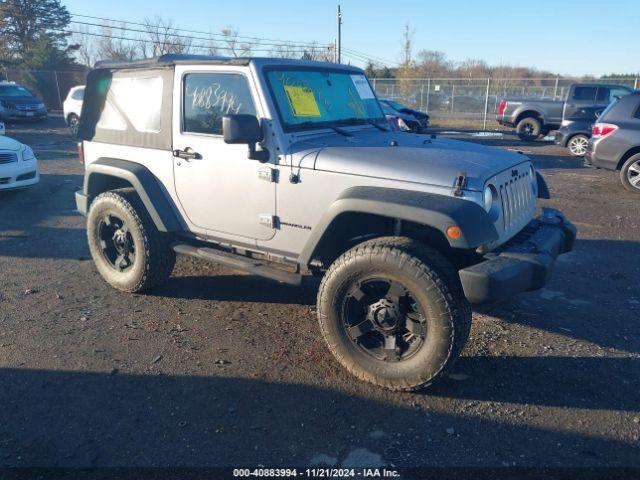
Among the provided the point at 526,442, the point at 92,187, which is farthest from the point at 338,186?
the point at 92,187

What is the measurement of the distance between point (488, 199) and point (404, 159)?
1.98 ft

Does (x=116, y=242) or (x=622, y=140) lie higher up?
(x=622, y=140)

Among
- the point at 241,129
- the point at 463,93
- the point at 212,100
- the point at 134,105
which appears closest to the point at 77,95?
the point at 134,105

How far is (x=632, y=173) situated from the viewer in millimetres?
9281

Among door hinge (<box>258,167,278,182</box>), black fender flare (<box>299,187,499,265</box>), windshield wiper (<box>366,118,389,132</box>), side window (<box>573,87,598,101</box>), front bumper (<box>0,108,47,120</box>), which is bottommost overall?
front bumper (<box>0,108,47,120</box>)

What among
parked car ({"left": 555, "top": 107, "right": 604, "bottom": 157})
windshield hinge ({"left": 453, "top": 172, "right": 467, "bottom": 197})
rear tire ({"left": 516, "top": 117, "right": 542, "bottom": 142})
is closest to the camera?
windshield hinge ({"left": 453, "top": 172, "right": 467, "bottom": 197})

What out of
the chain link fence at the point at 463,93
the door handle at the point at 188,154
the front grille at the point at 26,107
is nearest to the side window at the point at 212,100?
the door handle at the point at 188,154

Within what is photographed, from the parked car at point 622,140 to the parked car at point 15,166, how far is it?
9.82m

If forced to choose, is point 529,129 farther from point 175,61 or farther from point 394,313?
point 394,313

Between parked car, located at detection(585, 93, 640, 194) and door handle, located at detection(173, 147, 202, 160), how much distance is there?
8081 mm

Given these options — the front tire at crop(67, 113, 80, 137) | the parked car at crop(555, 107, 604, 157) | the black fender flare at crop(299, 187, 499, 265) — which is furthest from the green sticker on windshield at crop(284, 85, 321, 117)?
the front tire at crop(67, 113, 80, 137)

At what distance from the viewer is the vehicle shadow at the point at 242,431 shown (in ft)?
9.16

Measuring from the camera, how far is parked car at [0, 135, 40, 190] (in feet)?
27.1

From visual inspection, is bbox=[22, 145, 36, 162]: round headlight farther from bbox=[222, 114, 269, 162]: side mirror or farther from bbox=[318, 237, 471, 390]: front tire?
bbox=[318, 237, 471, 390]: front tire
